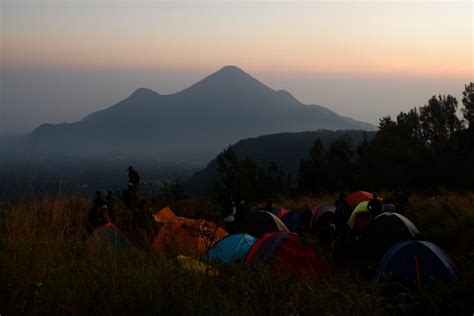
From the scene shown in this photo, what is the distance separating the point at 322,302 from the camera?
109 inches

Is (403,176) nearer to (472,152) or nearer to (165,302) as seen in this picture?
(472,152)

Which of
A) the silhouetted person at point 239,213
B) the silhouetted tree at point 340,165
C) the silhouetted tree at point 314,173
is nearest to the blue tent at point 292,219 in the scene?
the silhouetted person at point 239,213

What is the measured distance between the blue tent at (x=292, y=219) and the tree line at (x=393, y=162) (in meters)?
10.4

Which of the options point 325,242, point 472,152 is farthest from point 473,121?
point 325,242

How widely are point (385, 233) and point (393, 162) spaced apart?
1898cm

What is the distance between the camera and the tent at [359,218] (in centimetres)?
1253

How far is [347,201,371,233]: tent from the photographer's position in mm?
12531

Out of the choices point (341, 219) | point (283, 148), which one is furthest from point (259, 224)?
point (283, 148)

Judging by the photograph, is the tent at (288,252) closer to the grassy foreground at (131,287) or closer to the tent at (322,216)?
the grassy foreground at (131,287)

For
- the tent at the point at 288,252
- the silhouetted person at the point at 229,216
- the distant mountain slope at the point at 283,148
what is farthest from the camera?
the distant mountain slope at the point at 283,148

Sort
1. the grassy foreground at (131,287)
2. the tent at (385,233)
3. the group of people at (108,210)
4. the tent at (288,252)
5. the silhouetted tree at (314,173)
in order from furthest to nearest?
the silhouetted tree at (314,173), the tent at (385,233), the tent at (288,252), the group of people at (108,210), the grassy foreground at (131,287)

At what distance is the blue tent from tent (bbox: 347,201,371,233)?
163 cm

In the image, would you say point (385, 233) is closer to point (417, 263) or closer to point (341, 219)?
point (341, 219)

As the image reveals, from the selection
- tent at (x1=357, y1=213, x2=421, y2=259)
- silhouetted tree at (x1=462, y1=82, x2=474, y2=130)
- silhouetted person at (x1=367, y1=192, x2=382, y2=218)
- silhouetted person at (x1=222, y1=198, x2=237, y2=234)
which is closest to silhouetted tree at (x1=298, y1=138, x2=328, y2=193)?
silhouetted tree at (x1=462, y1=82, x2=474, y2=130)
